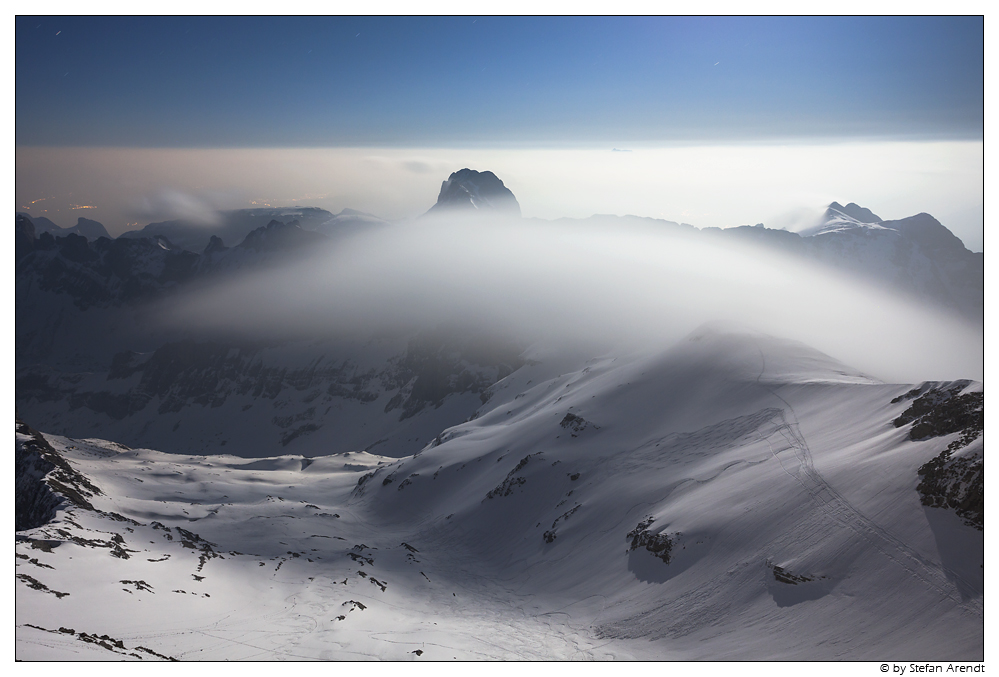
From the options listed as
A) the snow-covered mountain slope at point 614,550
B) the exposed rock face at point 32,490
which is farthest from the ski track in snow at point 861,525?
the exposed rock face at point 32,490

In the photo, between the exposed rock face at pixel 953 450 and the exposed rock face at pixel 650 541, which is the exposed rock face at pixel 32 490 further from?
the exposed rock face at pixel 953 450

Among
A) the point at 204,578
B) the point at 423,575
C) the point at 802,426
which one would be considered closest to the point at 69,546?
the point at 204,578

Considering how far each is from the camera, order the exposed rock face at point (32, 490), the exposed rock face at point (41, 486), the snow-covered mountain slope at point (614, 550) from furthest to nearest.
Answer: the exposed rock face at point (41, 486), the exposed rock face at point (32, 490), the snow-covered mountain slope at point (614, 550)

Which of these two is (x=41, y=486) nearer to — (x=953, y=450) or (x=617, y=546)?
(x=617, y=546)

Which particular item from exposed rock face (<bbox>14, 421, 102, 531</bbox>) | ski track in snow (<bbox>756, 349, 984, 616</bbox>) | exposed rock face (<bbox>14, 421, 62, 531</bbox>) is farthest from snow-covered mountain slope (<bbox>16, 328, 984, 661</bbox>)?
exposed rock face (<bbox>14, 421, 62, 531</bbox>)

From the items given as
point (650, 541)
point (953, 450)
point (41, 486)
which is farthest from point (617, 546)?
point (41, 486)
